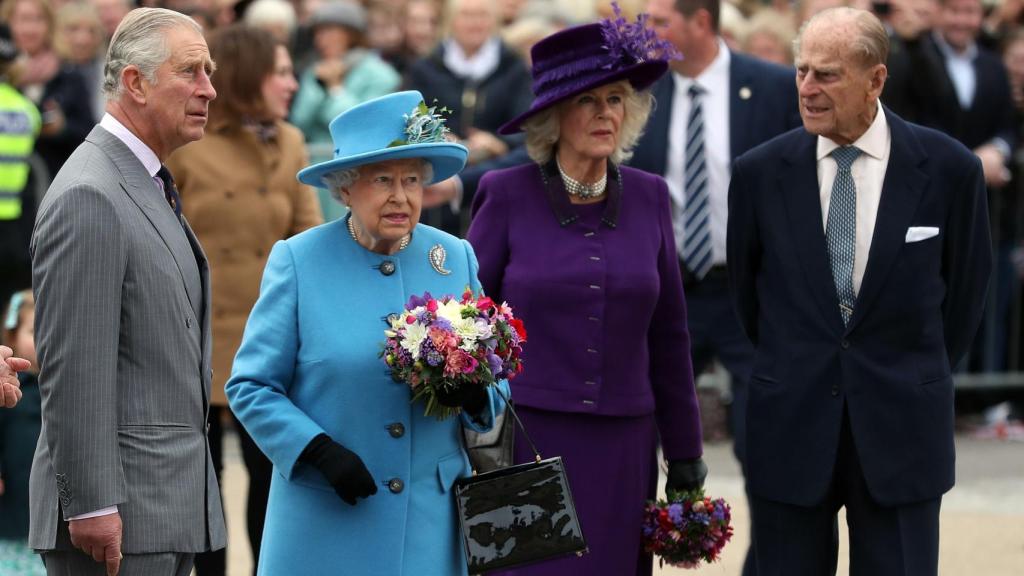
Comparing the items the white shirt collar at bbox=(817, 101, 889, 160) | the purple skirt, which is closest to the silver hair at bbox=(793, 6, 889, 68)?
the white shirt collar at bbox=(817, 101, 889, 160)

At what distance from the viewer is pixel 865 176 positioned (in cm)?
552

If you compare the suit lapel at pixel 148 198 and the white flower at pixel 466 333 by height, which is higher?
the suit lapel at pixel 148 198

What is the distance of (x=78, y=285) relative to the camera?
4.20 meters

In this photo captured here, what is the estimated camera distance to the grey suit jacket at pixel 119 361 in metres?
4.20

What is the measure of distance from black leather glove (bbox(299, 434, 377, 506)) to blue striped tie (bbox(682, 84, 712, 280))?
2800 millimetres

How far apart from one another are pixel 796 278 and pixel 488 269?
1.01 meters

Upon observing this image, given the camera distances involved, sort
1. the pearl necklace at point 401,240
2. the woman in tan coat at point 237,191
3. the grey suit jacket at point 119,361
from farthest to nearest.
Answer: the woman in tan coat at point 237,191, the pearl necklace at point 401,240, the grey suit jacket at point 119,361

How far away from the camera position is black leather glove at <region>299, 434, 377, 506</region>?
4.57m

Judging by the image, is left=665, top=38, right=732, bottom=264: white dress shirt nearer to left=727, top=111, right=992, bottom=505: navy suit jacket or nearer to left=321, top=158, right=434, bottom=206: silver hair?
left=727, top=111, right=992, bottom=505: navy suit jacket

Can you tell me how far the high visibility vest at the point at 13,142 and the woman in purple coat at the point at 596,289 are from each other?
5106mm

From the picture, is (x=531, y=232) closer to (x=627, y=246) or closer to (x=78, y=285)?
(x=627, y=246)

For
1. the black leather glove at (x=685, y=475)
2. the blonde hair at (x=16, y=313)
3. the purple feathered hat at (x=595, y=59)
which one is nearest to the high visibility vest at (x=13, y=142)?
the blonde hair at (x=16, y=313)

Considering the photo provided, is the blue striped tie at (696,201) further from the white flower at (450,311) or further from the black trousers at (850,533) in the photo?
the white flower at (450,311)

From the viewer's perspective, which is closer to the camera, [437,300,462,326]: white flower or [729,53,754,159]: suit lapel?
[437,300,462,326]: white flower
